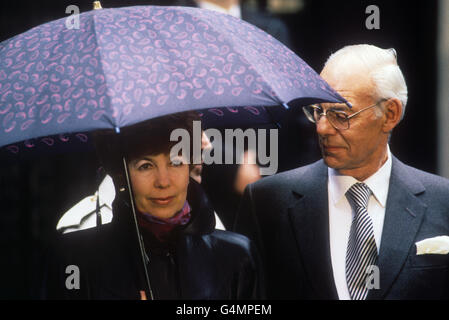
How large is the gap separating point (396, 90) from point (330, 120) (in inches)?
19.0

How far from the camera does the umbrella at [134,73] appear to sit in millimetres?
3361

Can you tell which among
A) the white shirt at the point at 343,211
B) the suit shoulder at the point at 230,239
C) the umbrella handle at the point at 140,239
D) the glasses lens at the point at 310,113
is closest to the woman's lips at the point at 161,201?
the umbrella handle at the point at 140,239

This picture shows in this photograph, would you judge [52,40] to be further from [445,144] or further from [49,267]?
[445,144]

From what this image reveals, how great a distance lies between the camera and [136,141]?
12.5ft

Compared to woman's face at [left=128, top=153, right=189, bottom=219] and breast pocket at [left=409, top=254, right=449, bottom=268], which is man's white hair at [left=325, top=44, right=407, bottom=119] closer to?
breast pocket at [left=409, top=254, right=449, bottom=268]

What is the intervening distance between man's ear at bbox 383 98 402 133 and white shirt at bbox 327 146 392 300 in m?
0.20

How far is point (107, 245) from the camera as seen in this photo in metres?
3.88

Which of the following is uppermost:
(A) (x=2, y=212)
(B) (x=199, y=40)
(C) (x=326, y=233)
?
(B) (x=199, y=40)

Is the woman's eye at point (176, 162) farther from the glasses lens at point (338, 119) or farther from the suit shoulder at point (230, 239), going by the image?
the glasses lens at point (338, 119)

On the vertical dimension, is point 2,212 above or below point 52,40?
below

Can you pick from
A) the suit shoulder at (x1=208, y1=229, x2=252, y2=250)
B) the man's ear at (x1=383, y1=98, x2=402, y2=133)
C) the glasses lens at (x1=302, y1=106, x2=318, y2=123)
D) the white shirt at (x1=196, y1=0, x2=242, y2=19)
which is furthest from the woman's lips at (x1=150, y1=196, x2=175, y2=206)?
the white shirt at (x1=196, y1=0, x2=242, y2=19)

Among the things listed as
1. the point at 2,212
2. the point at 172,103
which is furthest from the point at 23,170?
the point at 172,103
